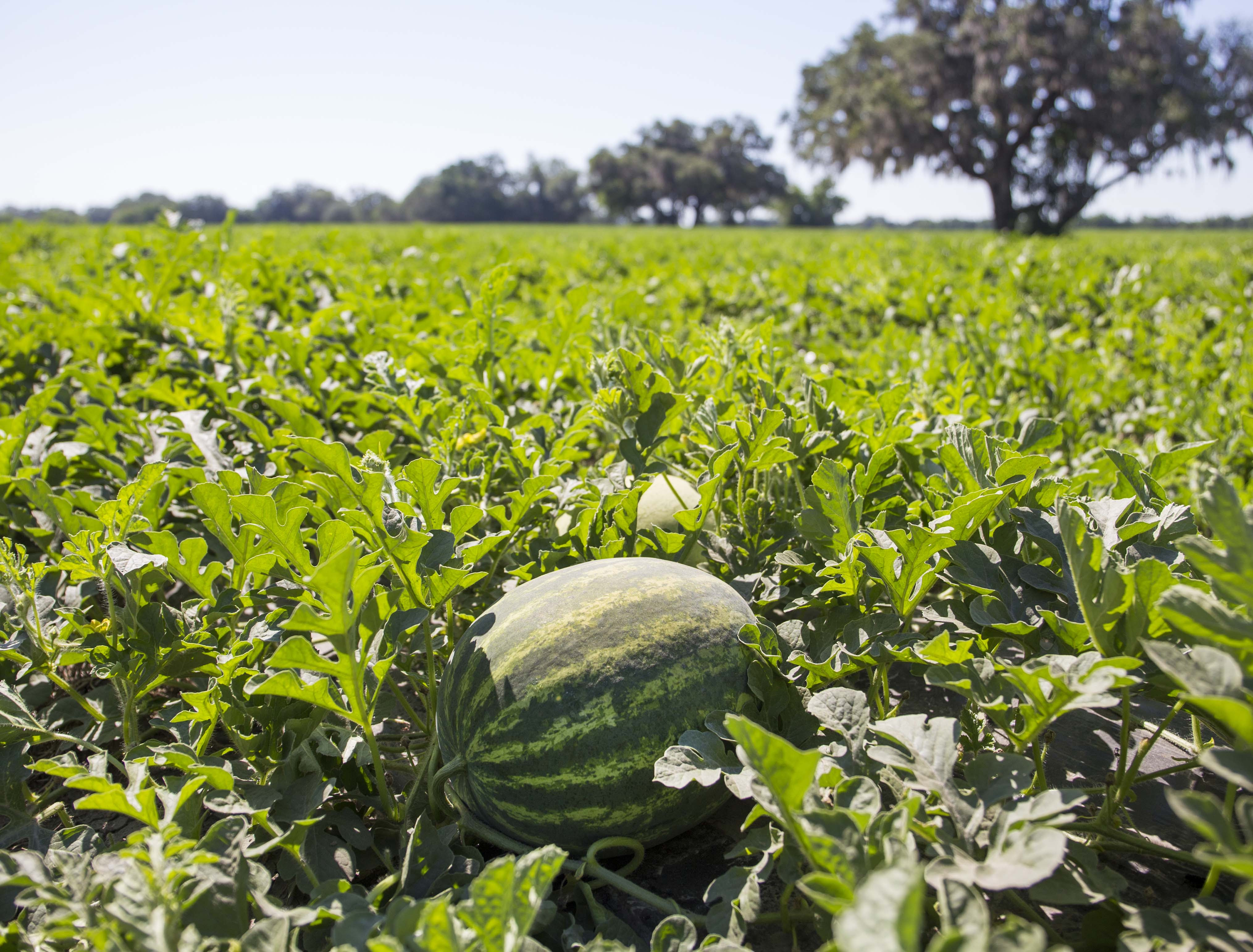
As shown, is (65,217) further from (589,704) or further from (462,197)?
(462,197)

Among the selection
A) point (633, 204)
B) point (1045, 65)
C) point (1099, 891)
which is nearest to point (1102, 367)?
point (1099, 891)

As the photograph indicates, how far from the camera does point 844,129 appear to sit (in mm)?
43500

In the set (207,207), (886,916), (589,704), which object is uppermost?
(207,207)

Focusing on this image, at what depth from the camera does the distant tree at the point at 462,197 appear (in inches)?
3967

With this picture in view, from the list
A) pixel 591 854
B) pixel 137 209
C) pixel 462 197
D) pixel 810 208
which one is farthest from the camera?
pixel 462 197

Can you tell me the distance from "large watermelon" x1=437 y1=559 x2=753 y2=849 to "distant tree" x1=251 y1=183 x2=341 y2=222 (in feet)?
380

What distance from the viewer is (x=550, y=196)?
373 feet

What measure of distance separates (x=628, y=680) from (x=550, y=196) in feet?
394

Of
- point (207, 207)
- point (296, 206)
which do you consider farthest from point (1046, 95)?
point (296, 206)

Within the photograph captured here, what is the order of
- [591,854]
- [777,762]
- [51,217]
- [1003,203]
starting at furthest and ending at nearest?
[1003,203]
[51,217]
[591,854]
[777,762]

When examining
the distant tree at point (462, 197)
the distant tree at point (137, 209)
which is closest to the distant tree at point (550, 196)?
the distant tree at point (462, 197)

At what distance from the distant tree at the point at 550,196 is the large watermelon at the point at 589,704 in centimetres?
9302

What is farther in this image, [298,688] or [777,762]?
[298,688]

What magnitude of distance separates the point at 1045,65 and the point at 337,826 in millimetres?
43800
